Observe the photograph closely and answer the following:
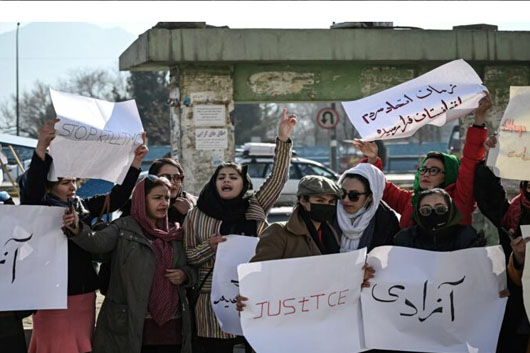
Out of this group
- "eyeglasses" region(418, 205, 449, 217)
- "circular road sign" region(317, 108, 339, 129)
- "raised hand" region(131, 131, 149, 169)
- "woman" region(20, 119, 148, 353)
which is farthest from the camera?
"circular road sign" region(317, 108, 339, 129)

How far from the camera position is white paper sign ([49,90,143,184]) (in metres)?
5.76

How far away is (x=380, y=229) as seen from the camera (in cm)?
586

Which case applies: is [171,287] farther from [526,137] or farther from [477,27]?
[477,27]

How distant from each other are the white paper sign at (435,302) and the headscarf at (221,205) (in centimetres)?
87

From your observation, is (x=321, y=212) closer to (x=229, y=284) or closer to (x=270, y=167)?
(x=229, y=284)

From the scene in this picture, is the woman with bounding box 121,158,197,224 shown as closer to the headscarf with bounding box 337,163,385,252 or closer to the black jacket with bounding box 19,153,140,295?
the black jacket with bounding box 19,153,140,295

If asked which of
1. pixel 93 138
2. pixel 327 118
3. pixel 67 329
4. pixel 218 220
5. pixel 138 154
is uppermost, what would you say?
pixel 327 118

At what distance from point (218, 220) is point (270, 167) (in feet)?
57.3

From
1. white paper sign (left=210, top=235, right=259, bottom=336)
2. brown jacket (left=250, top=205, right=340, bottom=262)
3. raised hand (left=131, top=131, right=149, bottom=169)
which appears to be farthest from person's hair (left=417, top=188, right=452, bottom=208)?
raised hand (left=131, top=131, right=149, bottom=169)

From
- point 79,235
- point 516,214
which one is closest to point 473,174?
point 516,214

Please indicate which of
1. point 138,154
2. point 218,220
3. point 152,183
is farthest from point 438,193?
point 138,154

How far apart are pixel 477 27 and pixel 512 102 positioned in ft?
26.2

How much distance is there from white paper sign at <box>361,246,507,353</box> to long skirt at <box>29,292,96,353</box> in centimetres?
177

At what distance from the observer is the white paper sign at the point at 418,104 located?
6.36 m
